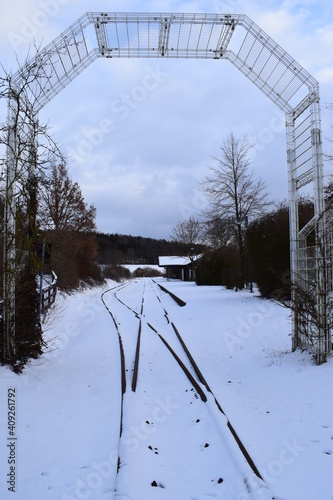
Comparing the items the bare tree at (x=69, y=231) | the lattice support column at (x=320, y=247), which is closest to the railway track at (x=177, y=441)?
the lattice support column at (x=320, y=247)

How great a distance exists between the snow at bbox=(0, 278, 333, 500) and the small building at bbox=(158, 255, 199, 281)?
45217 millimetres

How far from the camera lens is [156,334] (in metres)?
12.8

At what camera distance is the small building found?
183 ft

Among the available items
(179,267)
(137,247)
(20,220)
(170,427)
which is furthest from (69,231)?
(137,247)

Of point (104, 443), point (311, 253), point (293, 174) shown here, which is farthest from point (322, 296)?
point (104, 443)

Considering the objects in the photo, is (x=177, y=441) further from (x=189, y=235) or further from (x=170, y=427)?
(x=189, y=235)

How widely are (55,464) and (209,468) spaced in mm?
1739

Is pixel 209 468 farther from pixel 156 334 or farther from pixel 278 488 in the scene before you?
pixel 156 334

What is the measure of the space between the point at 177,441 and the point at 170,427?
0.44 metres

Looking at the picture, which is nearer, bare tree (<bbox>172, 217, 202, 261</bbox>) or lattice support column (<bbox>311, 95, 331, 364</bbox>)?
lattice support column (<bbox>311, 95, 331, 364</bbox>)

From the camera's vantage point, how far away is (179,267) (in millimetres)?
68562

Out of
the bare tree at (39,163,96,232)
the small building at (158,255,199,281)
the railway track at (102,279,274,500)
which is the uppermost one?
the bare tree at (39,163,96,232)

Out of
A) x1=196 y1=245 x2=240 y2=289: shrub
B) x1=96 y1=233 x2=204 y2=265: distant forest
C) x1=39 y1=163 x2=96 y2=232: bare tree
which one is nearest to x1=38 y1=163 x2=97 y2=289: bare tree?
x1=39 y1=163 x2=96 y2=232: bare tree

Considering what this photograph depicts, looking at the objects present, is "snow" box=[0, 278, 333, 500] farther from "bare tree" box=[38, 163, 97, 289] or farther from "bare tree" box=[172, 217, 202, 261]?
"bare tree" box=[172, 217, 202, 261]
